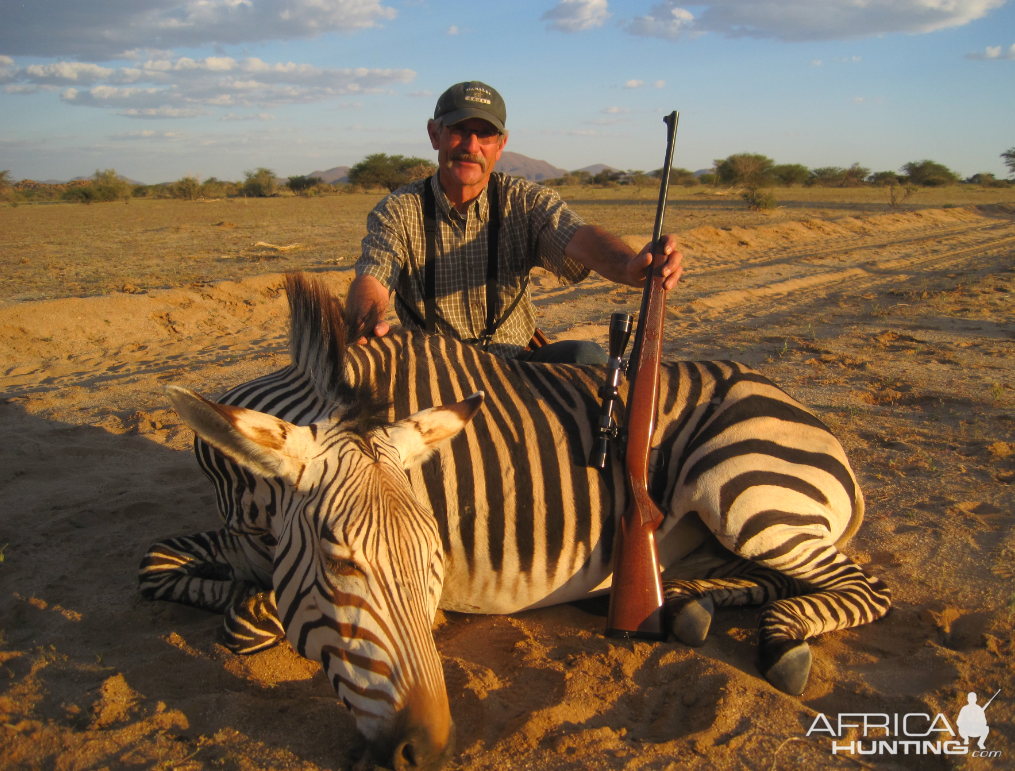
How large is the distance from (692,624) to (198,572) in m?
2.21

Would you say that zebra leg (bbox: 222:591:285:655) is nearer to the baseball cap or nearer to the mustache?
the mustache

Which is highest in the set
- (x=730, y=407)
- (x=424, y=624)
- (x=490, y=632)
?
(x=730, y=407)

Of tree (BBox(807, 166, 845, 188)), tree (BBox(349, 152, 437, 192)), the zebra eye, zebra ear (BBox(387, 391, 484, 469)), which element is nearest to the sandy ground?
the zebra eye

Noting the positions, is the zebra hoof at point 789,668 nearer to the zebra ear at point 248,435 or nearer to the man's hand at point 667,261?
the man's hand at point 667,261

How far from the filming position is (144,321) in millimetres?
7699

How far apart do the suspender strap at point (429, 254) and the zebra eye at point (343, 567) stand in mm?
2249

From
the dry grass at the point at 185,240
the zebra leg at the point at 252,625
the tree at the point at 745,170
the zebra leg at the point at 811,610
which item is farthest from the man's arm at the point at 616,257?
the tree at the point at 745,170

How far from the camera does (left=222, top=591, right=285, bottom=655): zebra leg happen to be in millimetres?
2490

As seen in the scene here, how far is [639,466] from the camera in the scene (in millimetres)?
2699

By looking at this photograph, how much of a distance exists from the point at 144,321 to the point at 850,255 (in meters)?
15.0

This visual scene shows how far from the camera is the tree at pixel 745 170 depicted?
128 feet

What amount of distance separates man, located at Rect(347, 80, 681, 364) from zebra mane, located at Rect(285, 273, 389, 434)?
35.7 inches

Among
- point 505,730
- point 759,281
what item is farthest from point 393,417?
point 759,281

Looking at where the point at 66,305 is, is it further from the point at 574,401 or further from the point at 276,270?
the point at 574,401
